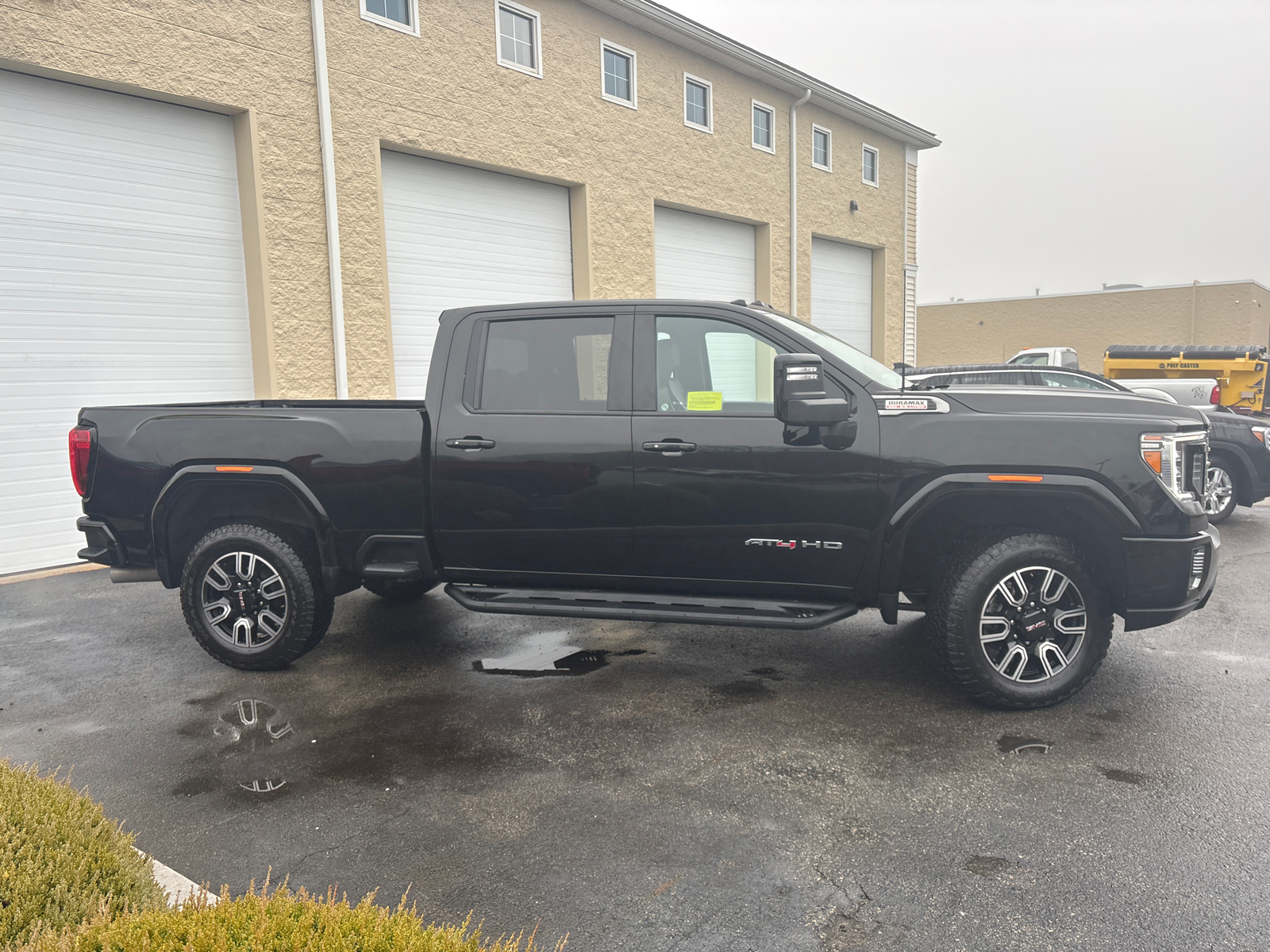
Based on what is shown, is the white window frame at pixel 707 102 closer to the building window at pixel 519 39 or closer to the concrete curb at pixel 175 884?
the building window at pixel 519 39

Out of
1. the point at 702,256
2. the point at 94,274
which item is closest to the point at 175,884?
the point at 94,274

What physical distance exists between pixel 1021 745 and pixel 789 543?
Answer: 1.38 metres

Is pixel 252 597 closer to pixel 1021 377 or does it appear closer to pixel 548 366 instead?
pixel 548 366

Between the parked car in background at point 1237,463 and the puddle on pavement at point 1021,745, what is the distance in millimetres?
6375

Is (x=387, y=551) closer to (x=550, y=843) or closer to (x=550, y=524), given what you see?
(x=550, y=524)

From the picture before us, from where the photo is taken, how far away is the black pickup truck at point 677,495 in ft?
13.4

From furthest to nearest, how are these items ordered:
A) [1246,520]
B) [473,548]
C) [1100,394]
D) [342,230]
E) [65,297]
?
[342,230]
[1246,520]
[65,297]
[473,548]
[1100,394]

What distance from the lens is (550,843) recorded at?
10.1ft

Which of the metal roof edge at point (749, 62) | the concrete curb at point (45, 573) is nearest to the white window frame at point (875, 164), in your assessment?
the metal roof edge at point (749, 62)

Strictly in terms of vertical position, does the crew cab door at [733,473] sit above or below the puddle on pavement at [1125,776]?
above

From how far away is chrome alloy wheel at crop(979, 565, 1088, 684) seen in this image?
4.12 meters

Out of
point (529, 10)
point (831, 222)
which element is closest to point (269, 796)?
point (529, 10)

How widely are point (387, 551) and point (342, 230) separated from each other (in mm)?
6659

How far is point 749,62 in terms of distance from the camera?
1591 centimetres
